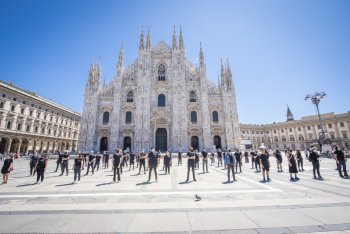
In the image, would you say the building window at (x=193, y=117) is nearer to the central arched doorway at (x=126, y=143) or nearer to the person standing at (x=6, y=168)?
the central arched doorway at (x=126, y=143)

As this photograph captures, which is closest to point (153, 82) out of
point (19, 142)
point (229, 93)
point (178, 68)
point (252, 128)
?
point (178, 68)

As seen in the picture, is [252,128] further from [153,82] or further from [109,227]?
[109,227]

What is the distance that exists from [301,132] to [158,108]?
49.6 meters

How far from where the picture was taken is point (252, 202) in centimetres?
498

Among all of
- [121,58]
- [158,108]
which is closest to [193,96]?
[158,108]

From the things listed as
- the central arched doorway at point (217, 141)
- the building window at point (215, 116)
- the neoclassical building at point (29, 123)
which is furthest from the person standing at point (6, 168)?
the building window at point (215, 116)

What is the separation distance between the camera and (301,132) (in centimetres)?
5481

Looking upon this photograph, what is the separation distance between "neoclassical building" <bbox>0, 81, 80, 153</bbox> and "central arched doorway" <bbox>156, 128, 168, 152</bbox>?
18.3 metres

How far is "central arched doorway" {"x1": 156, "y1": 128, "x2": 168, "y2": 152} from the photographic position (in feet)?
94.8

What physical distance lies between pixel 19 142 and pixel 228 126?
37575 millimetres

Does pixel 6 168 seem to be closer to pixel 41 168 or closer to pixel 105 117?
pixel 41 168

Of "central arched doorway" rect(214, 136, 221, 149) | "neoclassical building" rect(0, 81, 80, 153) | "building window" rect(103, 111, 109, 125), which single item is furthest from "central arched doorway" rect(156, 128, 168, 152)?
"neoclassical building" rect(0, 81, 80, 153)

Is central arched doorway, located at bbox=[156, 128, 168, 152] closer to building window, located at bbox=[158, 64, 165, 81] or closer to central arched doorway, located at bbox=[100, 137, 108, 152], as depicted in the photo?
central arched doorway, located at bbox=[100, 137, 108, 152]

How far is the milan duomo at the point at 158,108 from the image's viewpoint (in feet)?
91.1
